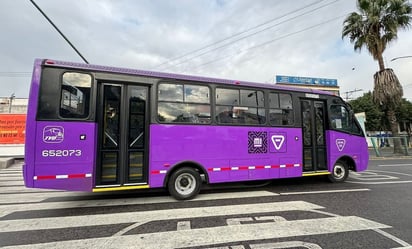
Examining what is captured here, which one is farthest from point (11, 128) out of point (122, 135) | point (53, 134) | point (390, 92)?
point (390, 92)

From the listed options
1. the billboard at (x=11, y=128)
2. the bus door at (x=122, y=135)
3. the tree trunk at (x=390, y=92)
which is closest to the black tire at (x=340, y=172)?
the bus door at (x=122, y=135)

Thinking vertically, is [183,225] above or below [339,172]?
below

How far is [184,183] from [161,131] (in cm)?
152

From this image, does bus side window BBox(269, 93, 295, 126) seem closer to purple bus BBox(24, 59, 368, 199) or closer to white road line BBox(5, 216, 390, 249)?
purple bus BBox(24, 59, 368, 199)

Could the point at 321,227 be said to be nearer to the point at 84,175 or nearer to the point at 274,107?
the point at 274,107

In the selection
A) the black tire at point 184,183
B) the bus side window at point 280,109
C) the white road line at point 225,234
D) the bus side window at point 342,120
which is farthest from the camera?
the bus side window at point 342,120

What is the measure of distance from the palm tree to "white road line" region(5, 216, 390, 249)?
18290mm

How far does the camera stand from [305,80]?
42.3m

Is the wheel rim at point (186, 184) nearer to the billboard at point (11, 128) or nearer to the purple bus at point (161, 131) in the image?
the purple bus at point (161, 131)

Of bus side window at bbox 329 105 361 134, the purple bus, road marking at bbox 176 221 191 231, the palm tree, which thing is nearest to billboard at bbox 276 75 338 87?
the palm tree

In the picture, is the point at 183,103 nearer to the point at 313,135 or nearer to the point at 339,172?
the point at 313,135

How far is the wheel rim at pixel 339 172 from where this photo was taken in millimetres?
7713

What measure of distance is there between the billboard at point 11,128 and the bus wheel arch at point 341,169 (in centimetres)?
2173

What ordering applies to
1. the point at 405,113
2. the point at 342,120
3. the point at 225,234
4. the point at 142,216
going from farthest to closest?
1. the point at 405,113
2. the point at 342,120
3. the point at 142,216
4. the point at 225,234
